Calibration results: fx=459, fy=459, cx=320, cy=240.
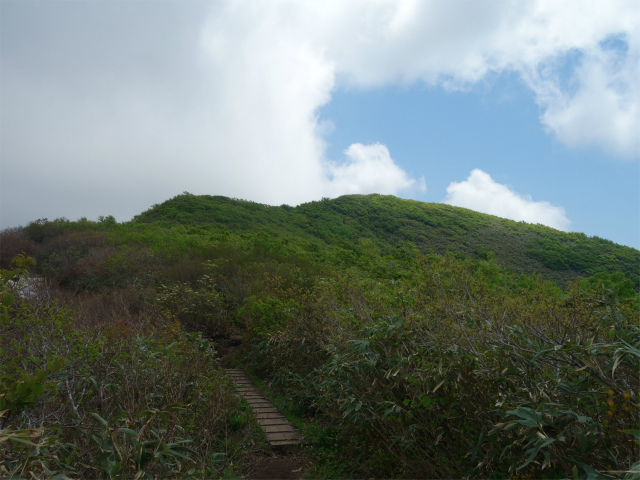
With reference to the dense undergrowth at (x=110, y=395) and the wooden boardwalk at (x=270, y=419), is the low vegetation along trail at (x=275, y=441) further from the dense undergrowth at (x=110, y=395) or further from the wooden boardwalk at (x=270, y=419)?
the dense undergrowth at (x=110, y=395)

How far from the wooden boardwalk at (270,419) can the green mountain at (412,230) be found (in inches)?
648

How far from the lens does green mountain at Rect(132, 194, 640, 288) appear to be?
101 feet

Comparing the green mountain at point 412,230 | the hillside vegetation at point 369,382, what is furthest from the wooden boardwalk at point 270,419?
the green mountain at point 412,230

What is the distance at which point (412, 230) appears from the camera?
41.2m

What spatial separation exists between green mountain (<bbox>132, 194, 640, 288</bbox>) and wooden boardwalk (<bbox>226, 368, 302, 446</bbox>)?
54.0 feet

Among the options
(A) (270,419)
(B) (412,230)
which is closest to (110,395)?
(A) (270,419)

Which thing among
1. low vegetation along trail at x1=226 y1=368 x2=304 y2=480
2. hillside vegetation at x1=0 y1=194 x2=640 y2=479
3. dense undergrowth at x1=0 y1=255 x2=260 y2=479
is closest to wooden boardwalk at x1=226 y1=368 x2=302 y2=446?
low vegetation along trail at x1=226 y1=368 x2=304 y2=480

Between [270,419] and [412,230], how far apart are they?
36292mm

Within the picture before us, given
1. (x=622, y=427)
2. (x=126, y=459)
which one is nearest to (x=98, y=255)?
(x=126, y=459)

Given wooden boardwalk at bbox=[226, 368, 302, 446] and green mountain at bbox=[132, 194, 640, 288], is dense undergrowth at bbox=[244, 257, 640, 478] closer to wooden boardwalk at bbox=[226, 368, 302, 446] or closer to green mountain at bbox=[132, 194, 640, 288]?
wooden boardwalk at bbox=[226, 368, 302, 446]

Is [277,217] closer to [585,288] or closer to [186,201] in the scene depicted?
[186,201]

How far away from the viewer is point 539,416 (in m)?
2.24

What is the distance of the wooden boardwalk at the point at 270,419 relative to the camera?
18.2ft

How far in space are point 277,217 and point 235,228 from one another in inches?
385
